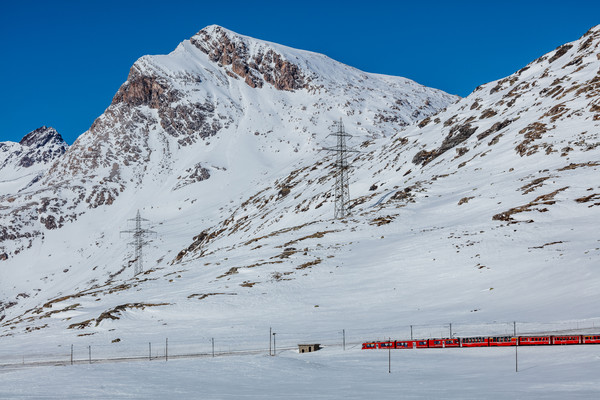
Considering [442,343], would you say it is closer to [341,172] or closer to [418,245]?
[418,245]

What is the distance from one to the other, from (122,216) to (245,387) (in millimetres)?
168120

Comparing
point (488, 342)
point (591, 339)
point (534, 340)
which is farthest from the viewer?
point (488, 342)

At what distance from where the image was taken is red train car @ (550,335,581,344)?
985 inches

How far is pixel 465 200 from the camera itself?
6519 cm

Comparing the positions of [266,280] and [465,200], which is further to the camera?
[465,200]

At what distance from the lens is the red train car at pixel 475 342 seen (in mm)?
27688

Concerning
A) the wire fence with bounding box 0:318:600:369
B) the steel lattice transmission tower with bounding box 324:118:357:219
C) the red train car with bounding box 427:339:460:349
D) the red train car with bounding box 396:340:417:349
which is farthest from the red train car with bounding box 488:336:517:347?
the steel lattice transmission tower with bounding box 324:118:357:219

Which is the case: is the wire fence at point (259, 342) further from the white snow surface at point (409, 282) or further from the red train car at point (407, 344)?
the red train car at point (407, 344)

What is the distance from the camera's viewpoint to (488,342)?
27.6 metres

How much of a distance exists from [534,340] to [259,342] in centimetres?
1696

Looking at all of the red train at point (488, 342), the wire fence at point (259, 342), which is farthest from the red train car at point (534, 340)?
the wire fence at point (259, 342)

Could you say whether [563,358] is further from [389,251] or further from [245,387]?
[389,251]

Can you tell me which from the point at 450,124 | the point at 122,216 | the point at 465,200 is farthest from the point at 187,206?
the point at 465,200

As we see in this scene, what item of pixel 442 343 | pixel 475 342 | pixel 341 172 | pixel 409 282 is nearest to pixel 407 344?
pixel 442 343
